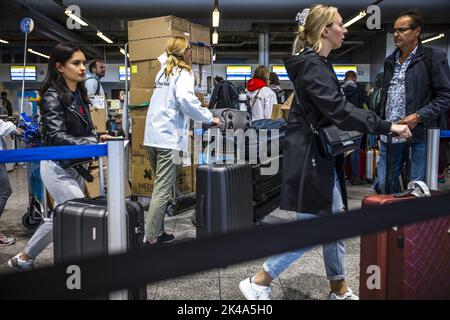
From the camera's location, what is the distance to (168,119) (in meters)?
3.00

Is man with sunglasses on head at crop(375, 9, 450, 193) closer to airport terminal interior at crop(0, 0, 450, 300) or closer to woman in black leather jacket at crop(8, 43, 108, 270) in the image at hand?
airport terminal interior at crop(0, 0, 450, 300)

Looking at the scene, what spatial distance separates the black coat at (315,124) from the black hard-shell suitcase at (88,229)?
2.17ft

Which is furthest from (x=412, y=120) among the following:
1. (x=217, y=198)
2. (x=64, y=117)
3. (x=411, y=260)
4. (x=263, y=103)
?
(x=263, y=103)

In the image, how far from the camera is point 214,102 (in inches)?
152

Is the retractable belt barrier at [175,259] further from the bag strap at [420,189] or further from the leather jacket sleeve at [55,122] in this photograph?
the leather jacket sleeve at [55,122]

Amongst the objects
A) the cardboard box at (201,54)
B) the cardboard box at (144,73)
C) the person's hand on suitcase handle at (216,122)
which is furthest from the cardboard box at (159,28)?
the person's hand on suitcase handle at (216,122)

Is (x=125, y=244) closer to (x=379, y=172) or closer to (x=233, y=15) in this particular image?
(x=379, y=172)

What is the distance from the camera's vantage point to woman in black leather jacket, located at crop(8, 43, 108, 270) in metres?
2.19

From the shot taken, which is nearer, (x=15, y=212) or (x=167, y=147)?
(x=167, y=147)

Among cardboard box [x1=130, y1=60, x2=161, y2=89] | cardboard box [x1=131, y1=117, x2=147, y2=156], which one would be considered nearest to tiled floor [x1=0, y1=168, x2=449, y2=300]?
cardboard box [x1=131, y1=117, x2=147, y2=156]

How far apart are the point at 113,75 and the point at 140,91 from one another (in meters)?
13.6

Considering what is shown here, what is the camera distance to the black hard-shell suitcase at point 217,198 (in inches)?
104
